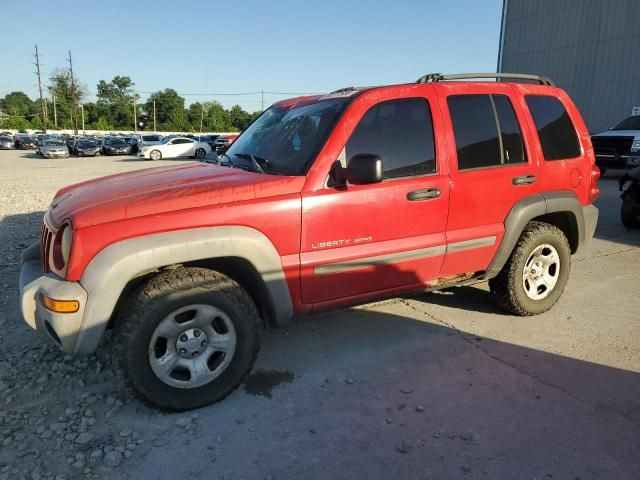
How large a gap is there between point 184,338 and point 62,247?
842 mm

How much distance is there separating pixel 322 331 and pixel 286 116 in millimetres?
1750

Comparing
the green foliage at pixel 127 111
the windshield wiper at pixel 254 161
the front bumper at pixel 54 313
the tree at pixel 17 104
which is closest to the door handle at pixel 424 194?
the windshield wiper at pixel 254 161

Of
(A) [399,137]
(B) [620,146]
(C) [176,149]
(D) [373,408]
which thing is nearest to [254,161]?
(A) [399,137]

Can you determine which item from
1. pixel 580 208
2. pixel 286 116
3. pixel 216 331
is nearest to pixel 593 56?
pixel 580 208

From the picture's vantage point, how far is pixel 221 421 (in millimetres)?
2783

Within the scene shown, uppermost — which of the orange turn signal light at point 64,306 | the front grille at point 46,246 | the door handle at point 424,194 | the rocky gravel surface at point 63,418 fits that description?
the door handle at point 424,194

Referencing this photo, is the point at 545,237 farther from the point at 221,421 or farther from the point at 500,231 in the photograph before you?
the point at 221,421

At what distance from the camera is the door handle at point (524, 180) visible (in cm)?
375

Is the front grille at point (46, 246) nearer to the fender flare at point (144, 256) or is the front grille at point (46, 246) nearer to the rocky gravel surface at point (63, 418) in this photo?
the fender flare at point (144, 256)

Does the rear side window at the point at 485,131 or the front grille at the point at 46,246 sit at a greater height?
the rear side window at the point at 485,131

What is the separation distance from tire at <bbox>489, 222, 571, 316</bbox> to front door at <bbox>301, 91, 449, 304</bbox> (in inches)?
33.8

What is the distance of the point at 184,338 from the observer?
9.23ft

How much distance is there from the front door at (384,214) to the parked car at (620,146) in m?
12.3

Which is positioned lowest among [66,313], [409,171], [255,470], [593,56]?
[255,470]
